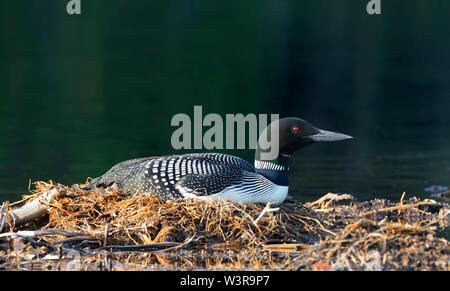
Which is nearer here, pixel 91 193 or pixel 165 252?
pixel 165 252

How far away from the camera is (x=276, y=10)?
39250mm

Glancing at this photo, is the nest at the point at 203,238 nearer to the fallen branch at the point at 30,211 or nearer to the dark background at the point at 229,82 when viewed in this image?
the fallen branch at the point at 30,211

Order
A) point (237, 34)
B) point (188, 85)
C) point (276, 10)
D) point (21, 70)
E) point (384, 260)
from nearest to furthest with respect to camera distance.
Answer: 1. point (384, 260)
2. point (188, 85)
3. point (21, 70)
4. point (237, 34)
5. point (276, 10)

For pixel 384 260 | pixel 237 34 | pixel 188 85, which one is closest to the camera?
pixel 384 260

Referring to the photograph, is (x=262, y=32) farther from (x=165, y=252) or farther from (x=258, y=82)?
(x=165, y=252)

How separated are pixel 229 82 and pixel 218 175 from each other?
46.2 feet

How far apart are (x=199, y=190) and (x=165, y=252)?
78 cm

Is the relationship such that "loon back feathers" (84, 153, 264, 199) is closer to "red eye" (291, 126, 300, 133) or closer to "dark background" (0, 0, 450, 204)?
"red eye" (291, 126, 300, 133)

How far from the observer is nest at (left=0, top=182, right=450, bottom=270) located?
522cm

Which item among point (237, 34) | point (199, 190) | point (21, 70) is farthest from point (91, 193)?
point (237, 34)

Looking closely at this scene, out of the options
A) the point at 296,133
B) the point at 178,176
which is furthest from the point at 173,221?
the point at 296,133

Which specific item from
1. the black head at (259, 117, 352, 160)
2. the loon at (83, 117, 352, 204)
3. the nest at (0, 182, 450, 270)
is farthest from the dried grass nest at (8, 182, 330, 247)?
the black head at (259, 117, 352, 160)

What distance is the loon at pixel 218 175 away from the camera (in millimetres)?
6629

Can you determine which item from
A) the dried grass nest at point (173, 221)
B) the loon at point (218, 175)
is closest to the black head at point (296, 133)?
the loon at point (218, 175)
